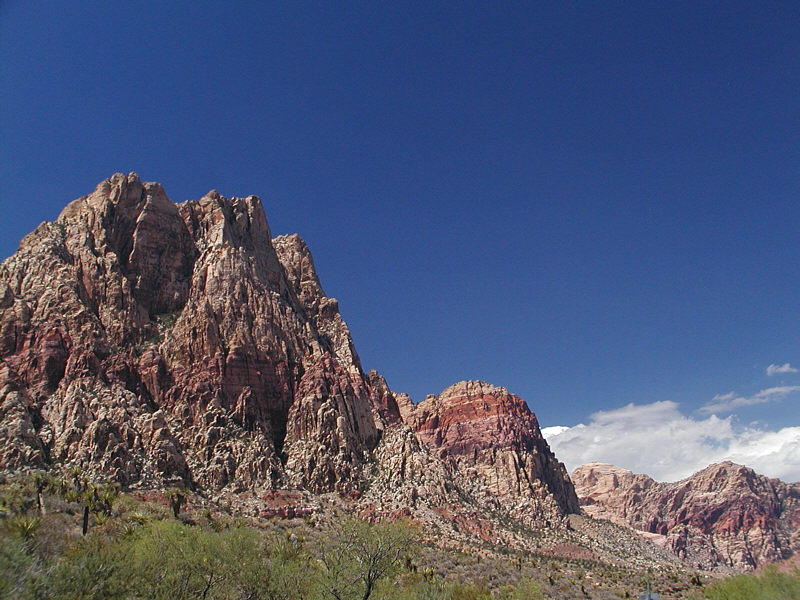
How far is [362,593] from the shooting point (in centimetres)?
4738

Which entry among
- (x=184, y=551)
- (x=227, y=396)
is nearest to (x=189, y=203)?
(x=227, y=396)

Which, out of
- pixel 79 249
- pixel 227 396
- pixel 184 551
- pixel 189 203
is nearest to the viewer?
pixel 184 551

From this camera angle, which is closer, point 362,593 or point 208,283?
point 362,593

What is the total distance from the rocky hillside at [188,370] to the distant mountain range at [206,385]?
0.35 m

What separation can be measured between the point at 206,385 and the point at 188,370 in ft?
20.1

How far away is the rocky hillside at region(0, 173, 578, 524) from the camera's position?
97938mm

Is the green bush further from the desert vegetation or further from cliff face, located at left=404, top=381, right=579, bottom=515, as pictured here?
cliff face, located at left=404, top=381, right=579, bottom=515

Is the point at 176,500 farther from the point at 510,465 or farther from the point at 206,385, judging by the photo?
the point at 510,465

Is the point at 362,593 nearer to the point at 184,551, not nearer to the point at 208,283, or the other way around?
the point at 184,551

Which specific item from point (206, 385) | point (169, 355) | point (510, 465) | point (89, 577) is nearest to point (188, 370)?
point (206, 385)

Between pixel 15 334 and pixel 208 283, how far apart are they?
38.5m

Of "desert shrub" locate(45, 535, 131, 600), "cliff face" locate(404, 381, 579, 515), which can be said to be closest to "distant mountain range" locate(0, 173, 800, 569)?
"cliff face" locate(404, 381, 579, 515)

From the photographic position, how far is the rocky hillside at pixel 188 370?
9794 centimetres

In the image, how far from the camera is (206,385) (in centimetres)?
11650
